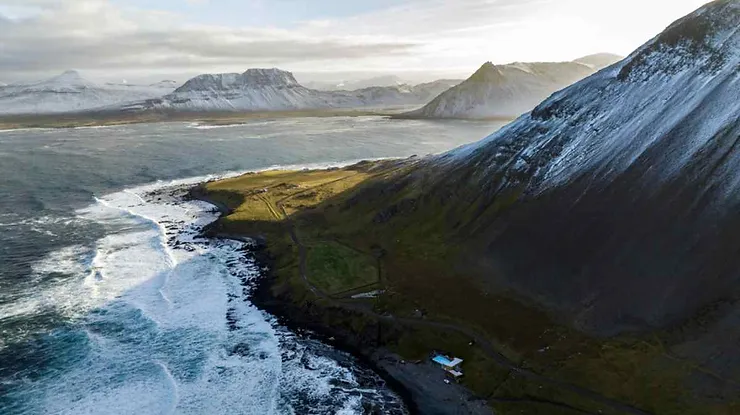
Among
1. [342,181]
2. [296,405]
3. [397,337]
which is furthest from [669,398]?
[342,181]

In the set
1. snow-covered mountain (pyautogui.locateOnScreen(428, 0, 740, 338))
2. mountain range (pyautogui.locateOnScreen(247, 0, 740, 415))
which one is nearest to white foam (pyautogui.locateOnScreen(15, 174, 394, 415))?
mountain range (pyautogui.locateOnScreen(247, 0, 740, 415))

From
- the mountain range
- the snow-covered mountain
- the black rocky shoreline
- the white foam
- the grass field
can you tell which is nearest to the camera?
the grass field

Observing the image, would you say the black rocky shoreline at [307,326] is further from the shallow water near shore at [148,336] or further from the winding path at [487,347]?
the winding path at [487,347]

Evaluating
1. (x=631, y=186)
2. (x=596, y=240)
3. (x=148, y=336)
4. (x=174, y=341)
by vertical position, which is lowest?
(x=174, y=341)

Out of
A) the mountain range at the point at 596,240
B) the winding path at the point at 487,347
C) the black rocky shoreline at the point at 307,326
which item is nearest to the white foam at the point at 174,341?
the black rocky shoreline at the point at 307,326

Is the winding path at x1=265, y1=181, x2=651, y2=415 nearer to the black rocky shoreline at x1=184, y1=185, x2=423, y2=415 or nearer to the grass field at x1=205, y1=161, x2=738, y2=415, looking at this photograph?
the grass field at x1=205, y1=161, x2=738, y2=415

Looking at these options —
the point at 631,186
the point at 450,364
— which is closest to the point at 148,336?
the point at 450,364

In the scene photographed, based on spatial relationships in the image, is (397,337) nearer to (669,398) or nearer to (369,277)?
(369,277)

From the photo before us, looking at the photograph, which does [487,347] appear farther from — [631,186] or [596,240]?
[631,186]

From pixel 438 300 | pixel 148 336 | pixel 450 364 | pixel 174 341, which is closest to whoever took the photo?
pixel 450 364
